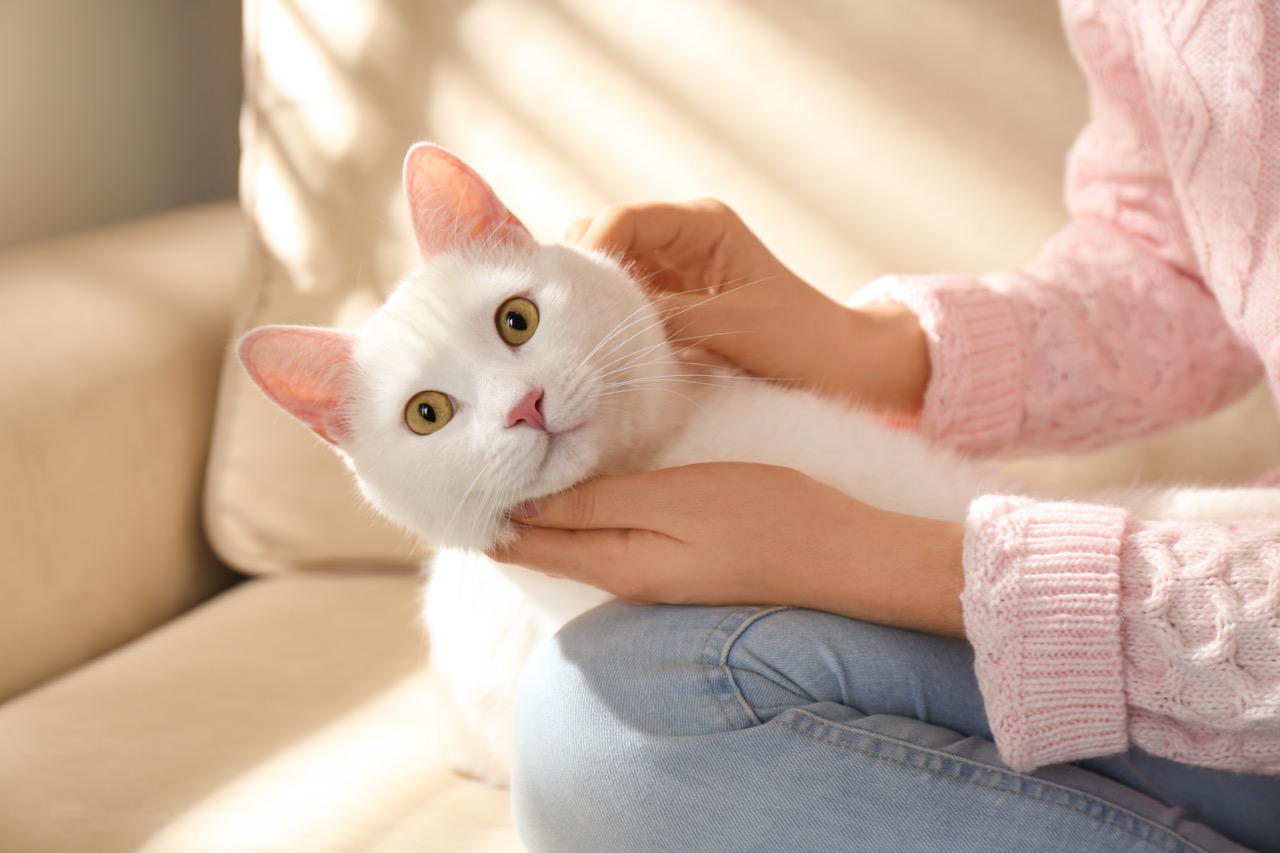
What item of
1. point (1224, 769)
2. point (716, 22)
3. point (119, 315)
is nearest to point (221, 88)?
point (119, 315)

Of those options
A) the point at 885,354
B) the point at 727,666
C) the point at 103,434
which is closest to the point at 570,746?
the point at 727,666

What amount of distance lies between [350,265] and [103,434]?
1.16ft

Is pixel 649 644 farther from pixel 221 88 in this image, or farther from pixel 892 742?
pixel 221 88

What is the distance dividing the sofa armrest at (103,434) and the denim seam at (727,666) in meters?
0.81

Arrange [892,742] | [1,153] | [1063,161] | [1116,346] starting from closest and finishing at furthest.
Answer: [892,742] < [1116,346] < [1063,161] < [1,153]

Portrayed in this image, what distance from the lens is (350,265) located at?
1399 millimetres

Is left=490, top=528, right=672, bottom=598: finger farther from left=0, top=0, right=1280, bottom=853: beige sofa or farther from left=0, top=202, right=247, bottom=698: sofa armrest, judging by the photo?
left=0, top=202, right=247, bottom=698: sofa armrest

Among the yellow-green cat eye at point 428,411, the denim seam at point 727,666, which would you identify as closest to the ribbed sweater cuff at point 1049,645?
the denim seam at point 727,666

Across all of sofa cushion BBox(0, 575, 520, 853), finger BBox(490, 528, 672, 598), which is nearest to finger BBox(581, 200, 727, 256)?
finger BBox(490, 528, 672, 598)

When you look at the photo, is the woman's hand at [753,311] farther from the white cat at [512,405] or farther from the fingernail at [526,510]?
Result: the fingernail at [526,510]

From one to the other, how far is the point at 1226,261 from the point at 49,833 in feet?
3.65

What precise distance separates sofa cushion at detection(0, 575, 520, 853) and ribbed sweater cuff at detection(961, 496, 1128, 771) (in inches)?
17.3

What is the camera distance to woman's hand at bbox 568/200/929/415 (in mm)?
959

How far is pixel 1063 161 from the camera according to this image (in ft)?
4.11
